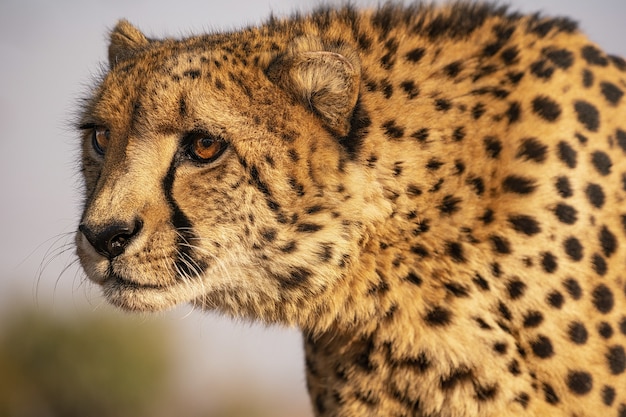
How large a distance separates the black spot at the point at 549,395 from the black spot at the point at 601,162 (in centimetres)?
73

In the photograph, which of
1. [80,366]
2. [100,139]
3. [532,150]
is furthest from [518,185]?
[80,366]

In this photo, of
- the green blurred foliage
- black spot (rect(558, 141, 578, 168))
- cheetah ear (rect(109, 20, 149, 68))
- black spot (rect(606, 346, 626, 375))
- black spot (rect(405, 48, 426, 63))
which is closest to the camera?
black spot (rect(606, 346, 626, 375))

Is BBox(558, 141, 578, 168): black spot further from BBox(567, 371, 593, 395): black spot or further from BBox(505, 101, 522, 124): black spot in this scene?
BBox(567, 371, 593, 395): black spot

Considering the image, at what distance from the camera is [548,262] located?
3082 mm

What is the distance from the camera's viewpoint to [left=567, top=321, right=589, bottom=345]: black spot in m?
3.03

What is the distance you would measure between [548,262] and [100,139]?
5.49ft

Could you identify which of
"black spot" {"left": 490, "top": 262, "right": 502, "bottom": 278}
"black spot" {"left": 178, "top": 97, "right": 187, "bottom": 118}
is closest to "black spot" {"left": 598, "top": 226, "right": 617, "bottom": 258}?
"black spot" {"left": 490, "top": 262, "right": 502, "bottom": 278}

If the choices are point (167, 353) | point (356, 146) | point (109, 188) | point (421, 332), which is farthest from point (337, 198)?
point (167, 353)

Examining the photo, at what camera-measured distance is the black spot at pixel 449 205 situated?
324cm

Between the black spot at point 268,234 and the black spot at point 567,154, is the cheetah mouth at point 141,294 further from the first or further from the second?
the black spot at point 567,154

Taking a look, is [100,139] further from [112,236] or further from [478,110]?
[478,110]

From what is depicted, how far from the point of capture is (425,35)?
11.5 ft

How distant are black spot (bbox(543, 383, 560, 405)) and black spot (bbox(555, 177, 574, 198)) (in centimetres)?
63

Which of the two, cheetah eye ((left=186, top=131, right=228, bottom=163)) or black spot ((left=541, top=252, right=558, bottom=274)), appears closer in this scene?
black spot ((left=541, top=252, right=558, bottom=274))
